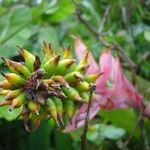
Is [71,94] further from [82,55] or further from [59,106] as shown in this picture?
[82,55]

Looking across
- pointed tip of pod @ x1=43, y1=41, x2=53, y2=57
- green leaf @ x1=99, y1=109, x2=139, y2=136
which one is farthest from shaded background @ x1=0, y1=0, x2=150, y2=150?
pointed tip of pod @ x1=43, y1=41, x2=53, y2=57

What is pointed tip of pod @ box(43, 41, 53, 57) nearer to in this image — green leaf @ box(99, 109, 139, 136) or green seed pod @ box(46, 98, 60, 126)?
green seed pod @ box(46, 98, 60, 126)

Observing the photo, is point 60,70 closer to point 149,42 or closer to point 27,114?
point 27,114

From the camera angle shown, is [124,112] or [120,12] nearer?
[124,112]

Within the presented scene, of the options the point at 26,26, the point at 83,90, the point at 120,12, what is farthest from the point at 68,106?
the point at 120,12

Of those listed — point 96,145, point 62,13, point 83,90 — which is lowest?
point 96,145

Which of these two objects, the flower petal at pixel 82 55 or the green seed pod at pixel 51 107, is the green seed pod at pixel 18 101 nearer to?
the green seed pod at pixel 51 107
